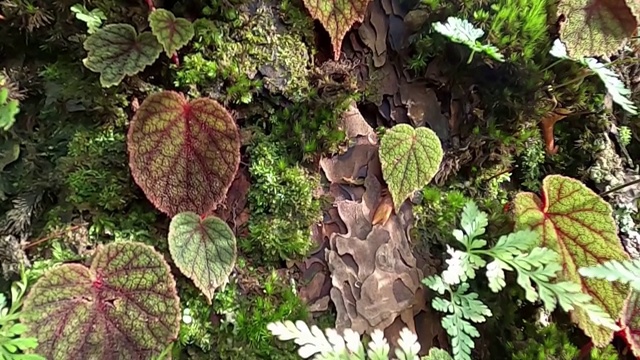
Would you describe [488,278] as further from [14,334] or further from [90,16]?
[90,16]

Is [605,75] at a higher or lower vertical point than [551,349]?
higher

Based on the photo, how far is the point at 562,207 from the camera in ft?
3.87

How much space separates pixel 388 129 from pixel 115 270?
634mm

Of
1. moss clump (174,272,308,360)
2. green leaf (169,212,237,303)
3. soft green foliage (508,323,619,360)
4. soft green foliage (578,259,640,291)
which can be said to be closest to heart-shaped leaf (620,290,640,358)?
soft green foliage (508,323,619,360)

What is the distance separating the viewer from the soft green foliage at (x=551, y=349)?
107 centimetres

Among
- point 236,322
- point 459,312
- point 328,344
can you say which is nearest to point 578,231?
point 459,312

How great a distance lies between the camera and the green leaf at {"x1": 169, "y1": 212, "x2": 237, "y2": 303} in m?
1.02

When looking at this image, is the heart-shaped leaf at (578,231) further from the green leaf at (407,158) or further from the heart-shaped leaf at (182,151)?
the heart-shaped leaf at (182,151)

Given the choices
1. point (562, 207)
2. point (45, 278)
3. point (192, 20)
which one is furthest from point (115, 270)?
point (562, 207)

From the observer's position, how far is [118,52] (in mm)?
1097

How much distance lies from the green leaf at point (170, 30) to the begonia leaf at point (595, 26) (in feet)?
2.63

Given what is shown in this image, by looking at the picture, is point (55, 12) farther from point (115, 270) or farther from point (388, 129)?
point (388, 129)

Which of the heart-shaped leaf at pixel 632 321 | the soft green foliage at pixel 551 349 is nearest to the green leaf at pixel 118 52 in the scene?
the soft green foliage at pixel 551 349

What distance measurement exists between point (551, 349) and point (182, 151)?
0.81m
